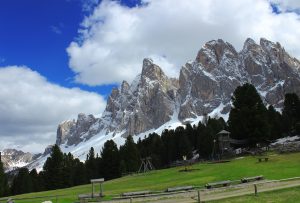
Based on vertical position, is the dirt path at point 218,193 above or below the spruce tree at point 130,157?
below

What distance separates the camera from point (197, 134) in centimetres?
14325

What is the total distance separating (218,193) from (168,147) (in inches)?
4148

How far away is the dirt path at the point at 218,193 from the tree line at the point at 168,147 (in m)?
47.8

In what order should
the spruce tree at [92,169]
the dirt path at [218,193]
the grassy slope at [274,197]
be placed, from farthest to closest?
the spruce tree at [92,169]
the dirt path at [218,193]
the grassy slope at [274,197]

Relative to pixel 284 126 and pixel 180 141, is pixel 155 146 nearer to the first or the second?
pixel 180 141

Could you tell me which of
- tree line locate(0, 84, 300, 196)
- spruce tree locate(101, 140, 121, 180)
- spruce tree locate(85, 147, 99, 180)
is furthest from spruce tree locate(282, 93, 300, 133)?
spruce tree locate(85, 147, 99, 180)

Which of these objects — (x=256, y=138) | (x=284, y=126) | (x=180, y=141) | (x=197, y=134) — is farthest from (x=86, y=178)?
(x=284, y=126)

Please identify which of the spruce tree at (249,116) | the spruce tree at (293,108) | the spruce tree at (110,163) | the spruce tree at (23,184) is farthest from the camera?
the spruce tree at (110,163)

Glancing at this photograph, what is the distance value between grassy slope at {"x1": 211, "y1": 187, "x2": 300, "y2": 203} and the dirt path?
154 cm

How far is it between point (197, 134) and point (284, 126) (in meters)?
27.6

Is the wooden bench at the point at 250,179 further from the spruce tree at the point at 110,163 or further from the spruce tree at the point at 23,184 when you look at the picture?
the spruce tree at the point at 23,184

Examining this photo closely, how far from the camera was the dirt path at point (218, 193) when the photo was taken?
115 ft

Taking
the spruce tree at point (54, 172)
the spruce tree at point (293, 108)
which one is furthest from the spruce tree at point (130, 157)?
the spruce tree at point (293, 108)

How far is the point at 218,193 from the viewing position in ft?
120
